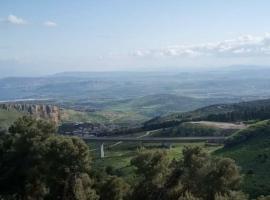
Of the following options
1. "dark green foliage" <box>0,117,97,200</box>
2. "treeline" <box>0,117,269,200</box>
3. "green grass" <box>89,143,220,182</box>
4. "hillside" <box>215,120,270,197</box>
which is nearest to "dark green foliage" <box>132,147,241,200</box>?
"treeline" <box>0,117,269,200</box>

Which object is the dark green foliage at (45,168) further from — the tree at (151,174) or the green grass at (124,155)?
the green grass at (124,155)

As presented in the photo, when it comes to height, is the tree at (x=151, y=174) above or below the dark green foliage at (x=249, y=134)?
above

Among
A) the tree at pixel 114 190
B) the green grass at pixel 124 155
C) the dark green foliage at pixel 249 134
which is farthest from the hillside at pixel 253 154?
the tree at pixel 114 190

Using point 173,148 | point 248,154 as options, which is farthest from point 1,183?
point 173,148

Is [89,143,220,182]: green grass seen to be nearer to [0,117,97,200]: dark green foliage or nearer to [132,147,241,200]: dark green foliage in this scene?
[0,117,97,200]: dark green foliage

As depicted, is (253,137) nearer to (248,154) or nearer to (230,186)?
(248,154)

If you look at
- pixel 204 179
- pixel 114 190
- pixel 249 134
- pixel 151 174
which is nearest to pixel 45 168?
pixel 114 190
